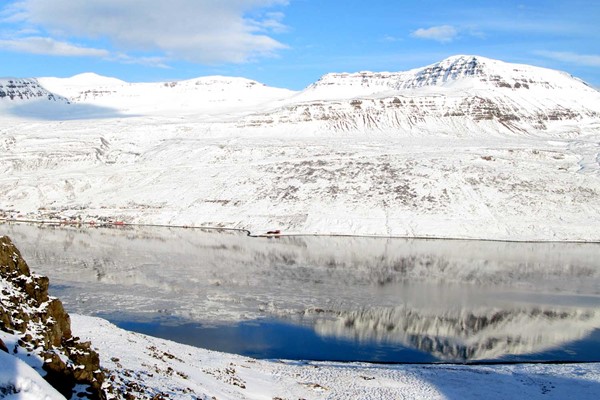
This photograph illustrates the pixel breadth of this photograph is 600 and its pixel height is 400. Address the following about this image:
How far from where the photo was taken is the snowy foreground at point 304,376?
1963cm

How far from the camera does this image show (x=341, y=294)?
153 ft

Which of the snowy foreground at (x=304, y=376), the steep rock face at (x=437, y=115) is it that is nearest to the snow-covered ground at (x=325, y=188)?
the snowy foreground at (x=304, y=376)

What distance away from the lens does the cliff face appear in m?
11.8

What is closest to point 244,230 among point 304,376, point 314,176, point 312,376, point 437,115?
point 314,176

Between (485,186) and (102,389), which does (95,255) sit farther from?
(485,186)

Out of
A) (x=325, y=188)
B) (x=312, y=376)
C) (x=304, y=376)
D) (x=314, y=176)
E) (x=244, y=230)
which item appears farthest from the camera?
(x=314, y=176)

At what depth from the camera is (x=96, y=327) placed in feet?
81.6

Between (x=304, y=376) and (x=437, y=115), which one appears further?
(x=437, y=115)

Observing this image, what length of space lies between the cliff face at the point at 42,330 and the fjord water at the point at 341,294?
58.4 feet

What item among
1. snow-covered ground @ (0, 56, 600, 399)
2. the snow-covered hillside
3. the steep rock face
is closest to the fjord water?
snow-covered ground @ (0, 56, 600, 399)

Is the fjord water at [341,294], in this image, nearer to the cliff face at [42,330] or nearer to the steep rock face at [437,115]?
the cliff face at [42,330]

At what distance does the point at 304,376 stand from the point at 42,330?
46.3 feet

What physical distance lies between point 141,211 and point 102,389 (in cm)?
8810

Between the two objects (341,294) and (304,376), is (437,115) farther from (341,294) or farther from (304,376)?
(304,376)
